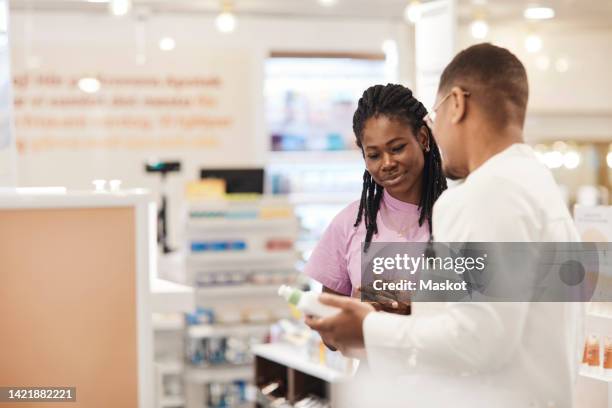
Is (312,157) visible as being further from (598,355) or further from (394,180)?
(394,180)

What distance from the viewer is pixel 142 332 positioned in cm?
220

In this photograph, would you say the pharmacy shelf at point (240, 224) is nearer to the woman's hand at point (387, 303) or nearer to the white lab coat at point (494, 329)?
the woman's hand at point (387, 303)

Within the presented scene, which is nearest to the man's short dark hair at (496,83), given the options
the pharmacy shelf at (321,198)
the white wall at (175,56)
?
the pharmacy shelf at (321,198)

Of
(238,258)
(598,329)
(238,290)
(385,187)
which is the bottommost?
(238,290)

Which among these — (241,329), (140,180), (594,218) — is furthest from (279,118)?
(594,218)

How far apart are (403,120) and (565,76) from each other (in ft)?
23.6

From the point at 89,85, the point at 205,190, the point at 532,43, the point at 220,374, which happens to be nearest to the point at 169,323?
the point at 220,374

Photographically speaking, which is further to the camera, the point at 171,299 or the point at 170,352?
the point at 170,352

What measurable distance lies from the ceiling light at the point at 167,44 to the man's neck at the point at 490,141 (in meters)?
6.54

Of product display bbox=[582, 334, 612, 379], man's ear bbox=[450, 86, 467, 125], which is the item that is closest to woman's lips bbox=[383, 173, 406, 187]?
man's ear bbox=[450, 86, 467, 125]

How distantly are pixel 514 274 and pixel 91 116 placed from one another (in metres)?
6.67

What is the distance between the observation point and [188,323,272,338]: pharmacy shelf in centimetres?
543

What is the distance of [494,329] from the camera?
1250mm

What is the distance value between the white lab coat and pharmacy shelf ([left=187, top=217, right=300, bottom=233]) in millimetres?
4135
